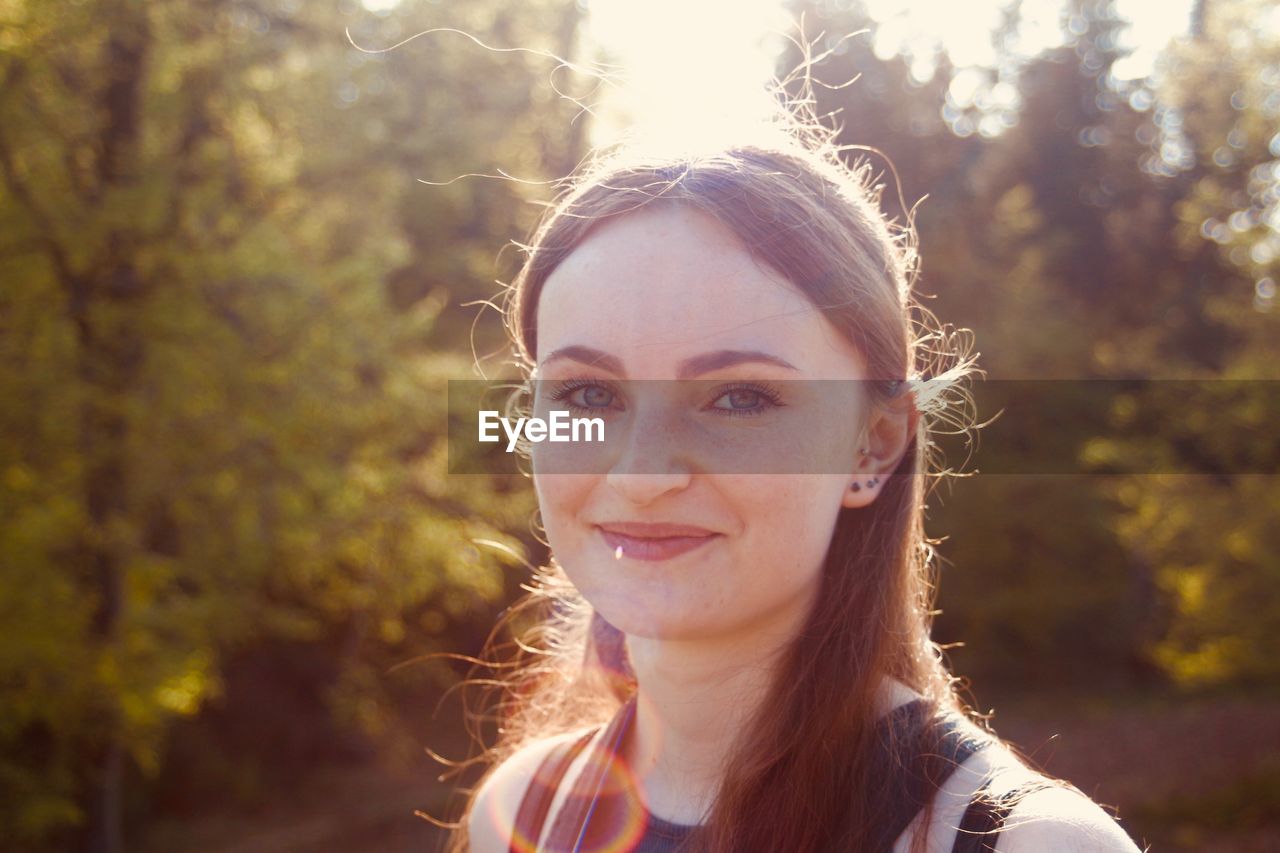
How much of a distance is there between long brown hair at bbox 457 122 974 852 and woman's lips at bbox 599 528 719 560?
0.74 feet

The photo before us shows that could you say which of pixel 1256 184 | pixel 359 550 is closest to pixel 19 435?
pixel 359 550

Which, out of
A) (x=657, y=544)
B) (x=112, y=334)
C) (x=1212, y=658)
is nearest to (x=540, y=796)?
(x=657, y=544)

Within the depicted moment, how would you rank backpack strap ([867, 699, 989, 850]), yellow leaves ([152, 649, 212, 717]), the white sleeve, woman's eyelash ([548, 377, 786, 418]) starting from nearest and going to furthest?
the white sleeve < backpack strap ([867, 699, 989, 850]) < woman's eyelash ([548, 377, 786, 418]) < yellow leaves ([152, 649, 212, 717])

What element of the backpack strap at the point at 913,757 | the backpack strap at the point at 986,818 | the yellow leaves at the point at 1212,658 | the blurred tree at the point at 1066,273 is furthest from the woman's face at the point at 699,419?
the blurred tree at the point at 1066,273

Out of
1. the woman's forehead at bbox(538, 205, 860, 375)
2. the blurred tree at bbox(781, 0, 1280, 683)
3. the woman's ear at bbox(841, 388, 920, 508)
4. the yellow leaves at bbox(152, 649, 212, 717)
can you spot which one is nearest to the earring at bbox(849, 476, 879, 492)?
the woman's ear at bbox(841, 388, 920, 508)

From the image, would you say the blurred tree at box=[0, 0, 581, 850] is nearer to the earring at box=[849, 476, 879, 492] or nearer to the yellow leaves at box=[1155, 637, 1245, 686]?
the earring at box=[849, 476, 879, 492]

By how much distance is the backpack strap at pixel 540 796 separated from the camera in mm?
1648

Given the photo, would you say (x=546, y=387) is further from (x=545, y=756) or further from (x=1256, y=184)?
(x=1256, y=184)

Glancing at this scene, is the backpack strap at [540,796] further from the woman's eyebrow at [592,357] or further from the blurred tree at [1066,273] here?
the blurred tree at [1066,273]

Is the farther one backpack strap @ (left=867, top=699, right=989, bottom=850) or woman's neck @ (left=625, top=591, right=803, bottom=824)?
woman's neck @ (left=625, top=591, right=803, bottom=824)

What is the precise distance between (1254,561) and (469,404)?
6.26 meters

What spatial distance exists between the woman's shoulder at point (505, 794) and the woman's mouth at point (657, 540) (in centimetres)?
53

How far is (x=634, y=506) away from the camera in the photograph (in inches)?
53.3

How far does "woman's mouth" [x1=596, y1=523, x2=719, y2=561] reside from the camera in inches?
53.1
